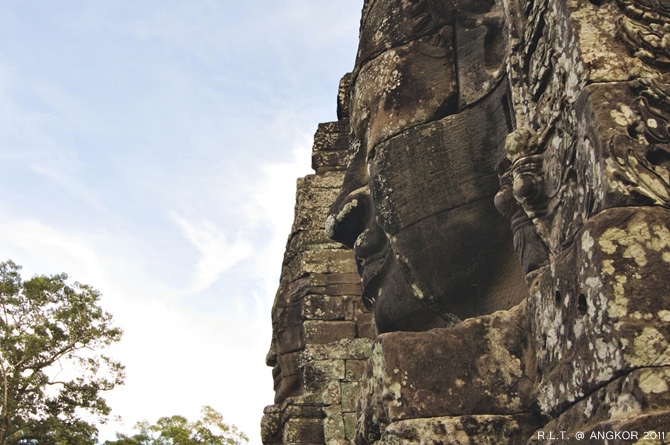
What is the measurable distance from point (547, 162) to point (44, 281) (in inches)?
835

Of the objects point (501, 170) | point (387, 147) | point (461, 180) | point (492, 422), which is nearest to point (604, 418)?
point (492, 422)

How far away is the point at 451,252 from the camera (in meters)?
3.92

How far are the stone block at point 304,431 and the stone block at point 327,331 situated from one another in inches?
35.9

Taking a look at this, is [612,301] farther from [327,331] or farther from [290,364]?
[290,364]

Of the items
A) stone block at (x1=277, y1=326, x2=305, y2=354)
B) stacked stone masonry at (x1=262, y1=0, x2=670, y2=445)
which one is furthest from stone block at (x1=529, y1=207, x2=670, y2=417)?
stone block at (x1=277, y1=326, x2=305, y2=354)

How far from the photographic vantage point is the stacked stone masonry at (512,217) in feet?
8.16

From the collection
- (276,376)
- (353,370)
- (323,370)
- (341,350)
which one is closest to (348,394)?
(353,370)

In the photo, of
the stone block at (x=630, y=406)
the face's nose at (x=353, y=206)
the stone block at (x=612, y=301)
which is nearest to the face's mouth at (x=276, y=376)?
the face's nose at (x=353, y=206)

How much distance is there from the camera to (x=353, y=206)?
474 centimetres

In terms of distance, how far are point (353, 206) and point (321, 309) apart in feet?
16.1

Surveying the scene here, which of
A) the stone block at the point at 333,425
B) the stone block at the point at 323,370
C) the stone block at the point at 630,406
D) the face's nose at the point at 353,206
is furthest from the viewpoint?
the stone block at the point at 323,370

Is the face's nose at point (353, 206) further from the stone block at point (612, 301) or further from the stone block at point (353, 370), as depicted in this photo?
the stone block at point (353, 370)

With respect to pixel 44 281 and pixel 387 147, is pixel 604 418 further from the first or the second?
pixel 44 281

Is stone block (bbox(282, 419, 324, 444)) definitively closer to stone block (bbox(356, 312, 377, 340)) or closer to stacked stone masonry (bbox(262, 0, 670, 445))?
stone block (bbox(356, 312, 377, 340))
